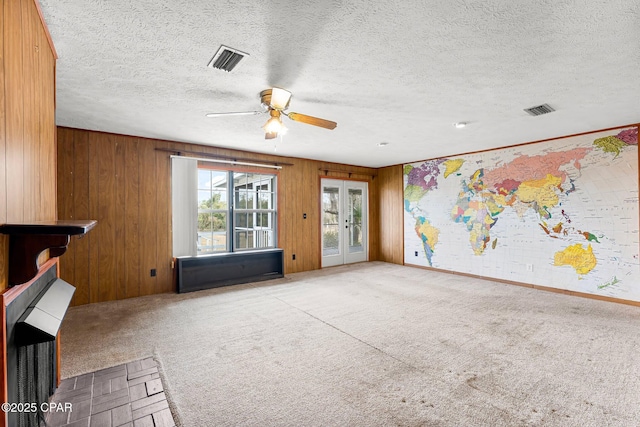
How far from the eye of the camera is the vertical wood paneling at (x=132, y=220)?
14.3 feet

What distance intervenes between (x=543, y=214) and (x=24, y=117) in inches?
233

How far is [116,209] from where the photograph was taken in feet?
14.0

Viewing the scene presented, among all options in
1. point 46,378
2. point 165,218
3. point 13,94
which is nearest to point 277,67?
point 13,94

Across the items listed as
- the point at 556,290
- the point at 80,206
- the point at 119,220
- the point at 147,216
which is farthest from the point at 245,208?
the point at 556,290

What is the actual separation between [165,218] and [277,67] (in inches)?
133

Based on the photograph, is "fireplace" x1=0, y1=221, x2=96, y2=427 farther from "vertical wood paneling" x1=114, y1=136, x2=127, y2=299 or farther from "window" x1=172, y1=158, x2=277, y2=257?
"window" x1=172, y1=158, x2=277, y2=257

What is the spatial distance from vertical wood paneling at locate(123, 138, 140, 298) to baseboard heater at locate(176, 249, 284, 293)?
1.89 feet

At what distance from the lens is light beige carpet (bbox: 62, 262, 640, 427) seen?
6.19 feet

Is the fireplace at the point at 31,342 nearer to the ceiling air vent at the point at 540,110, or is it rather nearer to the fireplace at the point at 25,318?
the fireplace at the point at 25,318

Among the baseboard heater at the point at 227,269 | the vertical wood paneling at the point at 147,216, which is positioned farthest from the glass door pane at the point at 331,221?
the vertical wood paneling at the point at 147,216

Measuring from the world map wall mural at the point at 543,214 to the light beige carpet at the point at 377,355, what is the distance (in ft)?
1.88

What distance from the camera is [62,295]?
6.04 feet

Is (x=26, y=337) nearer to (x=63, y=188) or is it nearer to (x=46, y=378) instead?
(x=46, y=378)

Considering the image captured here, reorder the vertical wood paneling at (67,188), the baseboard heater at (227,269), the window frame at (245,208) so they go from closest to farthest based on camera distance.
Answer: the vertical wood paneling at (67,188), the baseboard heater at (227,269), the window frame at (245,208)
